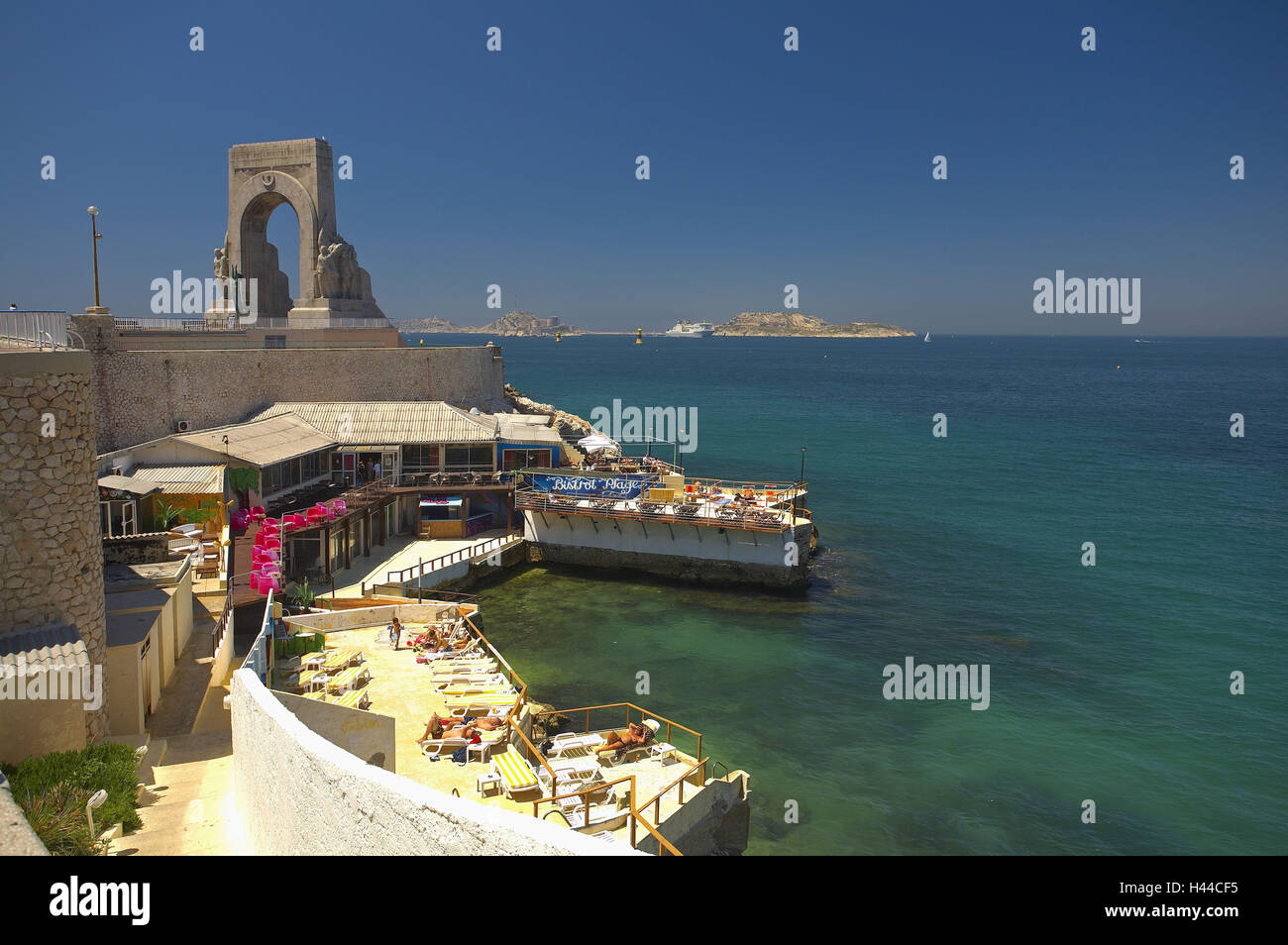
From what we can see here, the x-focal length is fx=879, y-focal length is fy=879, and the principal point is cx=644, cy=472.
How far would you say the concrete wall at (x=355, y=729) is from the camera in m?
12.4

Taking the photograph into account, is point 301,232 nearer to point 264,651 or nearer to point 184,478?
point 184,478

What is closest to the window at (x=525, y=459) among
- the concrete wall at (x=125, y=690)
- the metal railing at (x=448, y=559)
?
the metal railing at (x=448, y=559)

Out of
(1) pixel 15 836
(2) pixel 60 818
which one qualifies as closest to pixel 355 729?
(2) pixel 60 818

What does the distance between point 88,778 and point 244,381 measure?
32999 millimetres

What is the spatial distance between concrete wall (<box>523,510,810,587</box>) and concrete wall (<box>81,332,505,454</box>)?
38.7 feet

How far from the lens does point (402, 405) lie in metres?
43.3

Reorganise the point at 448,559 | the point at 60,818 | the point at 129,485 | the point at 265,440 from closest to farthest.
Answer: the point at 60,818, the point at 129,485, the point at 265,440, the point at 448,559

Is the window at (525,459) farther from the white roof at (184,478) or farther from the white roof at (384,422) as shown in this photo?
the white roof at (184,478)

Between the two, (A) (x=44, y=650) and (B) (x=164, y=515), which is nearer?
(A) (x=44, y=650)

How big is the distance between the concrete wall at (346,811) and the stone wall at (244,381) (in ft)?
106

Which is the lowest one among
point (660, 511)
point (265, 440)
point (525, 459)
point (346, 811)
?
point (660, 511)

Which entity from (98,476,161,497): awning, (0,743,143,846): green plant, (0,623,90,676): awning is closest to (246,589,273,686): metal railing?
(0,743,143,846): green plant

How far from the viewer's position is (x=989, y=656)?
28.5 metres

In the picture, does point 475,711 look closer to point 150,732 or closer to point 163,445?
point 150,732
